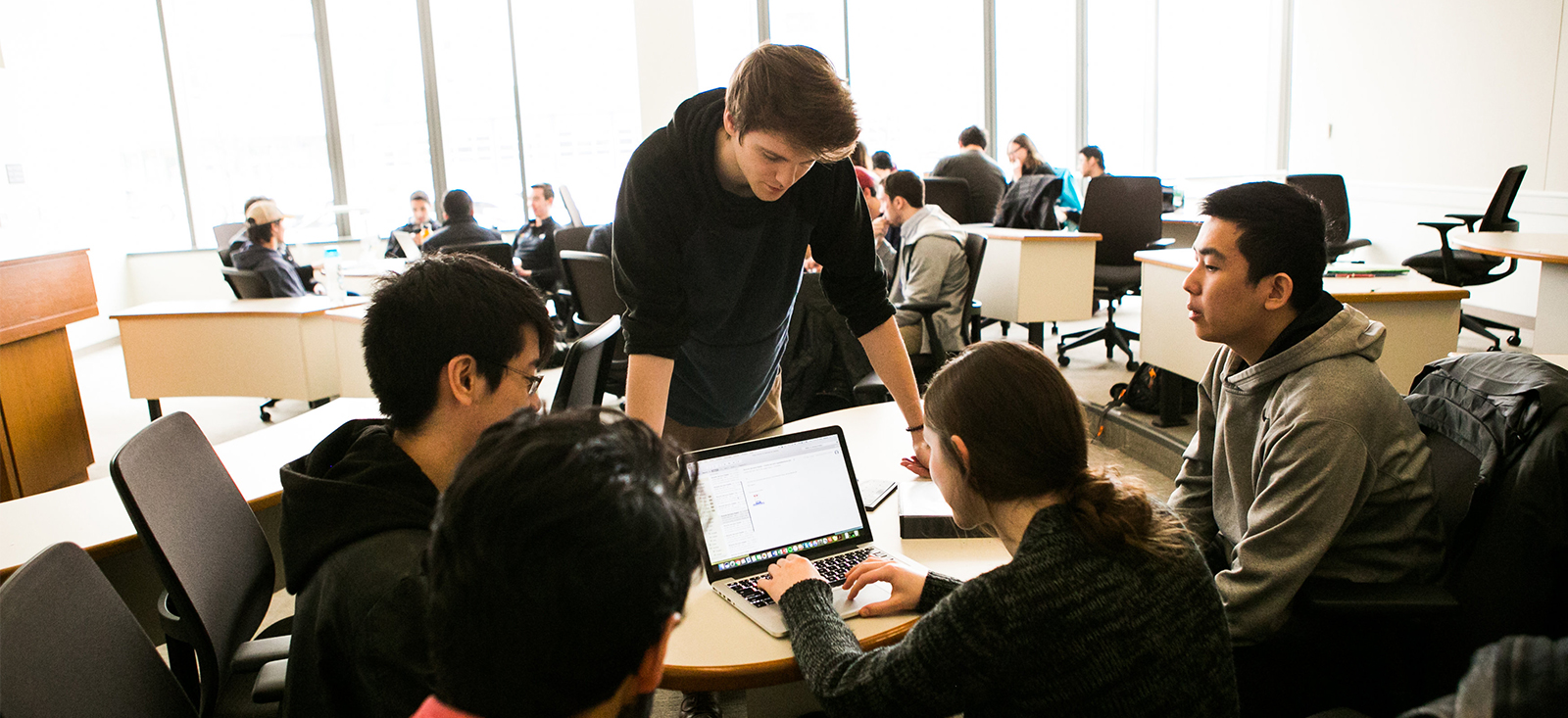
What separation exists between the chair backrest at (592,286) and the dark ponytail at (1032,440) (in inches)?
126

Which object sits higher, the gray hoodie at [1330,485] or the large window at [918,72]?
the large window at [918,72]

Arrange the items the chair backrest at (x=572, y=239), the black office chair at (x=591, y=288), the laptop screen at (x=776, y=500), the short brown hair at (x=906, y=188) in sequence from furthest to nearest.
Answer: the chair backrest at (x=572, y=239), the black office chair at (x=591, y=288), the short brown hair at (x=906, y=188), the laptop screen at (x=776, y=500)

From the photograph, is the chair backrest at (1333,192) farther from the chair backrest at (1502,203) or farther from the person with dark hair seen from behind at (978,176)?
the person with dark hair seen from behind at (978,176)

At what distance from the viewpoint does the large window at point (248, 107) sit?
8.46m

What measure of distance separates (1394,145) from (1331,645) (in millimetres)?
6975

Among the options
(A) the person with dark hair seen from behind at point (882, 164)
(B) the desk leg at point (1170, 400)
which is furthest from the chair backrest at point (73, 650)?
(A) the person with dark hair seen from behind at point (882, 164)

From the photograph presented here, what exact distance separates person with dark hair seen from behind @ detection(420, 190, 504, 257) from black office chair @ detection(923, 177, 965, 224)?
3017 mm

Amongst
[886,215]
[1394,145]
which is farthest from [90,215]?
[1394,145]

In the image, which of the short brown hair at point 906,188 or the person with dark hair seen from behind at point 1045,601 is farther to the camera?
the short brown hair at point 906,188

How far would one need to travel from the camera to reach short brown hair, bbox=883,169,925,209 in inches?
165

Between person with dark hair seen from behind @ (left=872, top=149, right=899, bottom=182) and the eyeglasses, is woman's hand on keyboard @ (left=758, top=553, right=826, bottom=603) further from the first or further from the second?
person with dark hair seen from behind @ (left=872, top=149, right=899, bottom=182)

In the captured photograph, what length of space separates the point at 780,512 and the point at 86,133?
8984 millimetres

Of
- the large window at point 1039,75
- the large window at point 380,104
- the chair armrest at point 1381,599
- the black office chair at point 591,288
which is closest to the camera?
the chair armrest at point 1381,599

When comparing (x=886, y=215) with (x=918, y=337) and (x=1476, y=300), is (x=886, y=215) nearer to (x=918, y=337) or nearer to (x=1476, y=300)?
(x=918, y=337)
